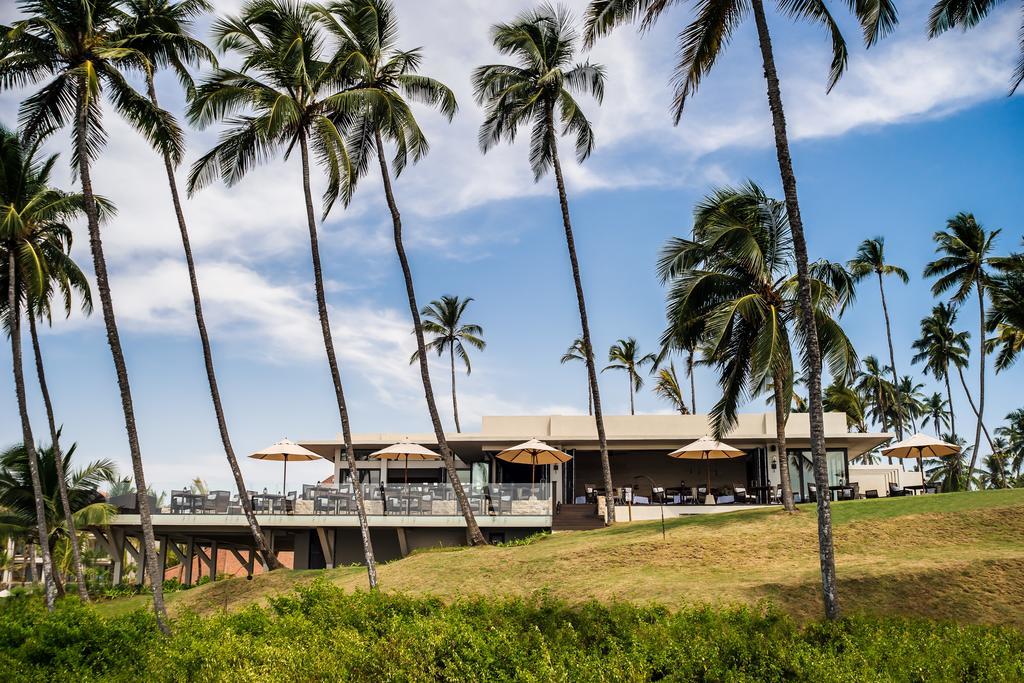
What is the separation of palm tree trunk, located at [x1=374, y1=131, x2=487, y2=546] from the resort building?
69.4 inches

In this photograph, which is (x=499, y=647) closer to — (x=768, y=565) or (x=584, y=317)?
(x=768, y=565)

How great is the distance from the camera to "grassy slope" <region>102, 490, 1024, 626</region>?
16.0 metres

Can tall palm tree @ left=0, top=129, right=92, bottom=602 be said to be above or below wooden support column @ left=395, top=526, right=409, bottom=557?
above

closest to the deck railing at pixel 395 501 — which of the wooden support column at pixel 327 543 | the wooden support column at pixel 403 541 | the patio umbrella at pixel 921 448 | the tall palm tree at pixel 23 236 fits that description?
the wooden support column at pixel 403 541

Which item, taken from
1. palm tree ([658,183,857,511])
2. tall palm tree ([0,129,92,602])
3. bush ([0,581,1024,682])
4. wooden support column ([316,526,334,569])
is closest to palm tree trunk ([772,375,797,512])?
palm tree ([658,183,857,511])

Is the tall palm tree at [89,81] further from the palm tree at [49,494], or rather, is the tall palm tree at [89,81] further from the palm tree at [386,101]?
the palm tree at [49,494]

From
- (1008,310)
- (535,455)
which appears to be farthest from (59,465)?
(1008,310)

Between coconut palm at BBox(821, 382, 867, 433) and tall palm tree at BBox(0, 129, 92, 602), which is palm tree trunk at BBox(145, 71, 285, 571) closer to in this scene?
tall palm tree at BBox(0, 129, 92, 602)

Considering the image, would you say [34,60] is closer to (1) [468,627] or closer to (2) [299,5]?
(2) [299,5]

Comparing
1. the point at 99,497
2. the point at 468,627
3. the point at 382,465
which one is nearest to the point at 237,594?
the point at 99,497

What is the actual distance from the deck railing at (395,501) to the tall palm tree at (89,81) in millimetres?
8666

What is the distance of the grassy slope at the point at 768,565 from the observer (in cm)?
1596

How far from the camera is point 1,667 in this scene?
11078mm

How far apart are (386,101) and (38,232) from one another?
11.1m
